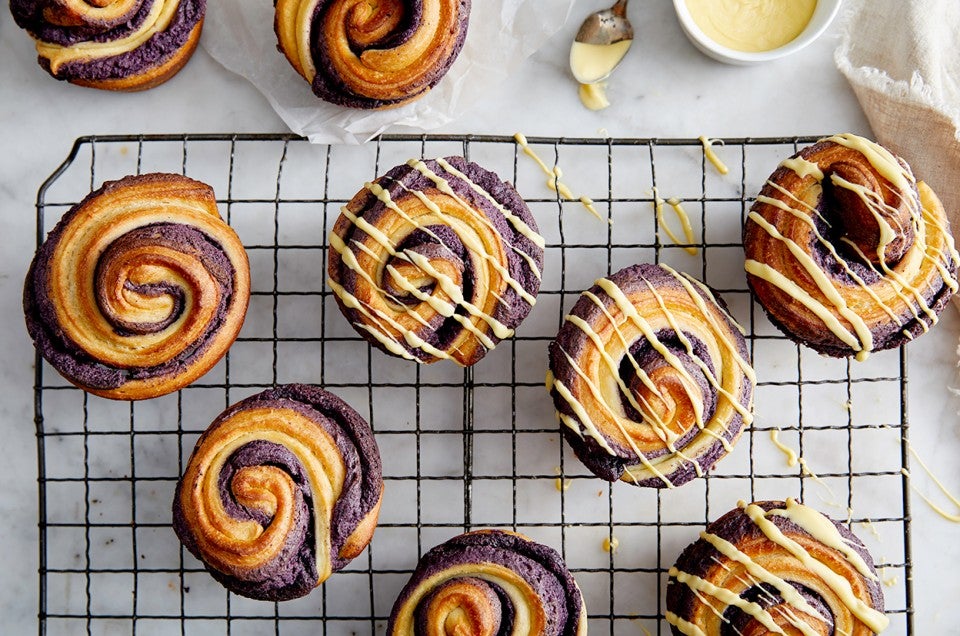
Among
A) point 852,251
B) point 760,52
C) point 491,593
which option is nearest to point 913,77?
point 760,52

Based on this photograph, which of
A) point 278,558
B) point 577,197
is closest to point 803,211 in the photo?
point 577,197

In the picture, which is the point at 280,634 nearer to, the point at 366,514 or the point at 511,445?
the point at 366,514

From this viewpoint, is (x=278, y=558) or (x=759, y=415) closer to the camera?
(x=278, y=558)

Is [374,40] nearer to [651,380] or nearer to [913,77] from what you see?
[651,380]

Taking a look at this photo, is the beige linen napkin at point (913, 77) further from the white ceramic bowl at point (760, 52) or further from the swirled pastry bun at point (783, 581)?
the swirled pastry bun at point (783, 581)

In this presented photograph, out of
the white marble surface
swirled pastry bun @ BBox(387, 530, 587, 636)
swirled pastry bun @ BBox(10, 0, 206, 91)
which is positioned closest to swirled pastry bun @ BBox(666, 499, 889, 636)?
swirled pastry bun @ BBox(387, 530, 587, 636)

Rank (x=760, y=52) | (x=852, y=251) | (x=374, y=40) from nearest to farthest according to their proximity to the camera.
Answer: (x=852, y=251), (x=374, y=40), (x=760, y=52)

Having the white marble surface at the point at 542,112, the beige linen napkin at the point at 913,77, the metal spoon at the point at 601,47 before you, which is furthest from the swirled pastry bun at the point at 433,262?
the beige linen napkin at the point at 913,77
